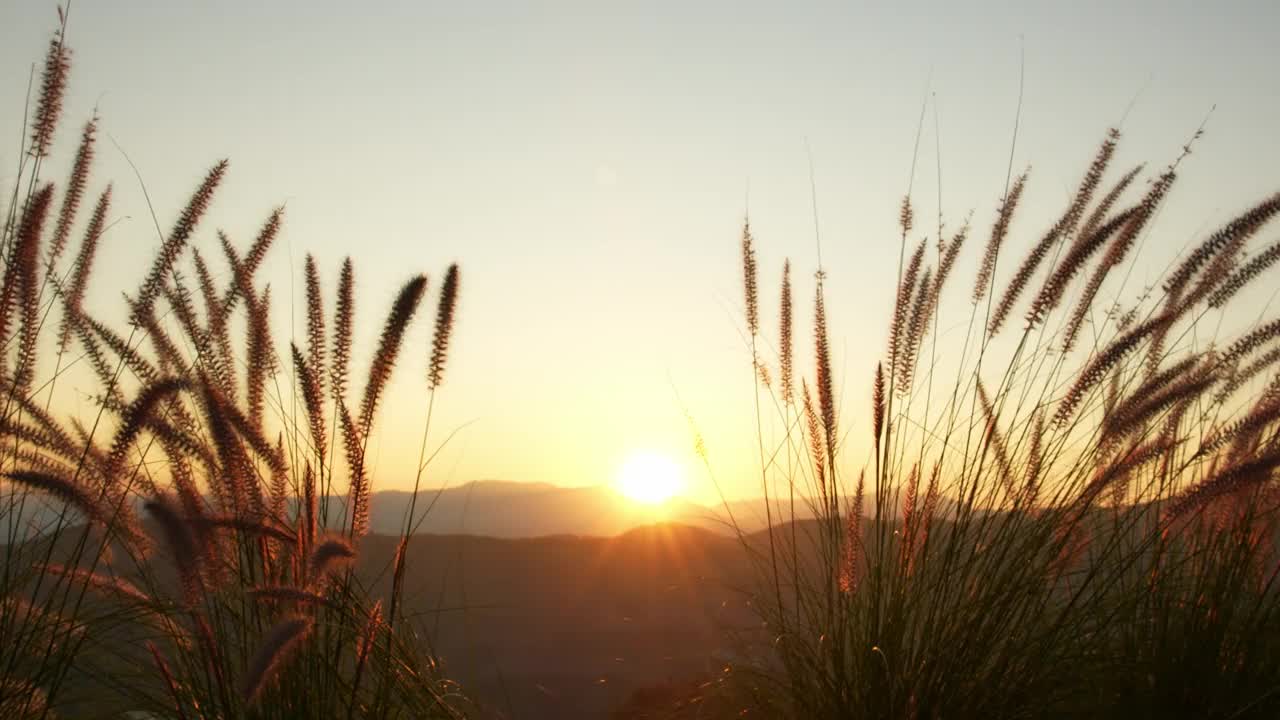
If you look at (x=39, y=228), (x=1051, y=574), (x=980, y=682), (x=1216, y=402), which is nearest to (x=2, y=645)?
(x=39, y=228)

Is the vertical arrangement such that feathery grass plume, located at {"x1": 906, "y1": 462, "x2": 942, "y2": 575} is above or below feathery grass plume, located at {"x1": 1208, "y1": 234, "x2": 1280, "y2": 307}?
below

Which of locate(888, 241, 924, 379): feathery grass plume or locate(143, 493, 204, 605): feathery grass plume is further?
locate(888, 241, 924, 379): feathery grass plume

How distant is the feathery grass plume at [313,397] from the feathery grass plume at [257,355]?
223 millimetres

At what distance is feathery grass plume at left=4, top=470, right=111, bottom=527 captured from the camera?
2.08 metres

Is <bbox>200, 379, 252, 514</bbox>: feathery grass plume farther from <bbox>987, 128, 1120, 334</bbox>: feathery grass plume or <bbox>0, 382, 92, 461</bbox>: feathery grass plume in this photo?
<bbox>987, 128, 1120, 334</bbox>: feathery grass plume

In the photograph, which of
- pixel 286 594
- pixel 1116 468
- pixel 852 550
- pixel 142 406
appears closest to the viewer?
pixel 286 594

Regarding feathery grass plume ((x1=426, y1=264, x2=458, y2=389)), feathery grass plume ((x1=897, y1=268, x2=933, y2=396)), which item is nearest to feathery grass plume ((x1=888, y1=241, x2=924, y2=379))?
feathery grass plume ((x1=897, y1=268, x2=933, y2=396))

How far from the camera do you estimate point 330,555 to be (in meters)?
1.86

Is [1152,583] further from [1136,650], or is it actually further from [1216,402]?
[1216,402]

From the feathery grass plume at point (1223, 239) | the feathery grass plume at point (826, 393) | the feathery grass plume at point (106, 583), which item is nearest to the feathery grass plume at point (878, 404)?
the feathery grass plume at point (826, 393)

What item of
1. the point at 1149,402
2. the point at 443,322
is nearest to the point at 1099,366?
the point at 1149,402

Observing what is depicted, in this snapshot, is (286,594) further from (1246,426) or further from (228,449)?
(1246,426)

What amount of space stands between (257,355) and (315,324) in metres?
0.22

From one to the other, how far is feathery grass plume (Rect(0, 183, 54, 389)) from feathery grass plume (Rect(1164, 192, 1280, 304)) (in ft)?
10.9
